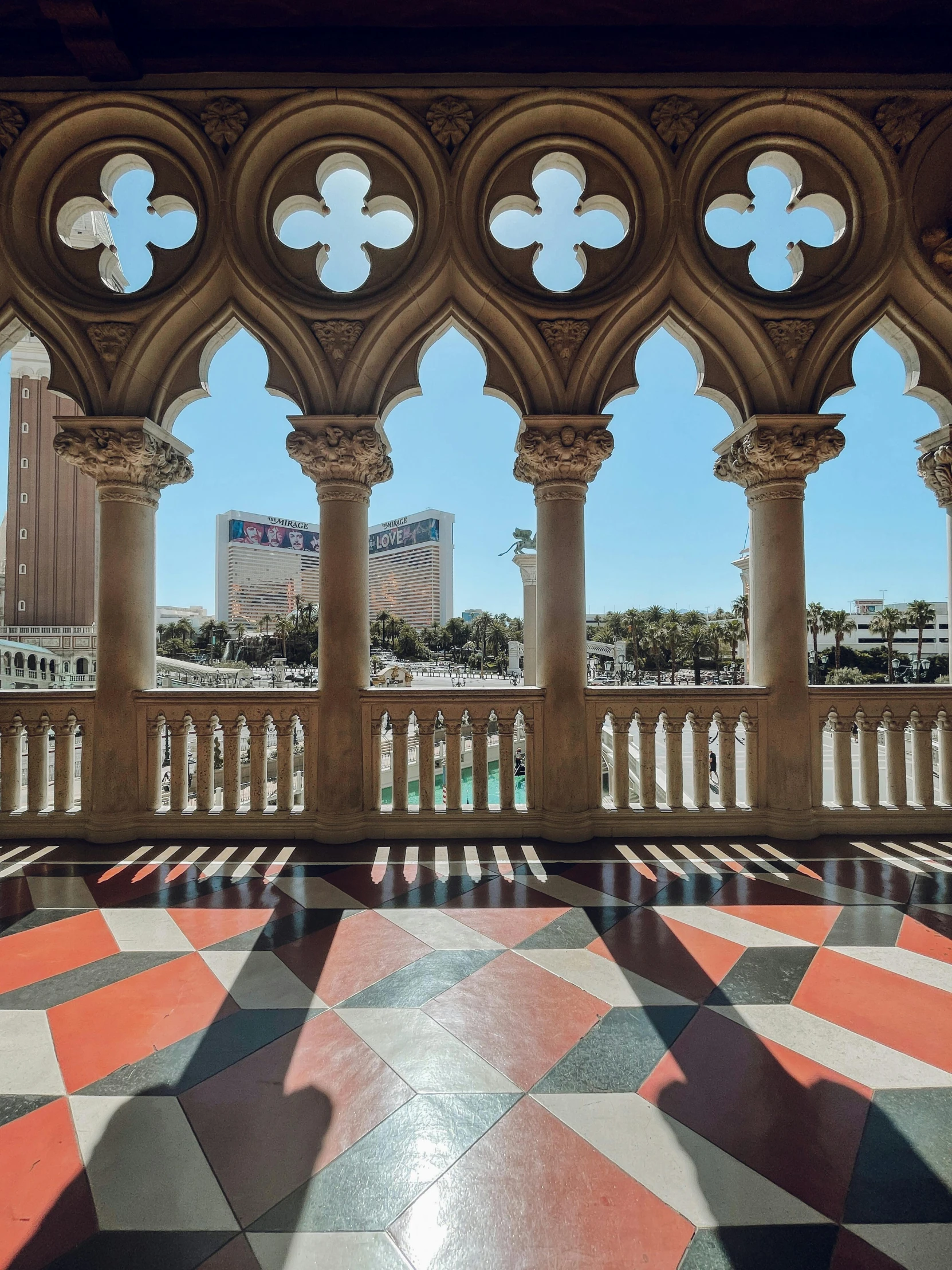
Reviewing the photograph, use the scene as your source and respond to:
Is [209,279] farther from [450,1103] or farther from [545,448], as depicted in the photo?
[450,1103]

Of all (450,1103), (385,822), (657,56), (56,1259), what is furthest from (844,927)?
(657,56)

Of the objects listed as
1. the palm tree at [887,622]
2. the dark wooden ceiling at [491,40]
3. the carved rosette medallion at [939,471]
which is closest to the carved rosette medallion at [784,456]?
the carved rosette medallion at [939,471]

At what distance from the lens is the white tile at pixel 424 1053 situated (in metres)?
1.46

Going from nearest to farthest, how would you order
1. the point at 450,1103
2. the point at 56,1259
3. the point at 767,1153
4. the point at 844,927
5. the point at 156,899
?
the point at 56,1259 < the point at 767,1153 < the point at 450,1103 < the point at 844,927 < the point at 156,899

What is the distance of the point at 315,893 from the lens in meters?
2.71

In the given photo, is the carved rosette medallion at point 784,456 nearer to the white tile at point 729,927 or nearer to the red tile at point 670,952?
the white tile at point 729,927

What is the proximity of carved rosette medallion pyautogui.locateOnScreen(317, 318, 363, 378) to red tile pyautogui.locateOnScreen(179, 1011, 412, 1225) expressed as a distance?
364 centimetres

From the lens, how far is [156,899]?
104 inches

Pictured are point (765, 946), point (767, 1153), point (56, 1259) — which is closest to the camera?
point (56, 1259)

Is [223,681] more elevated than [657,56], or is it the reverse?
[657,56]

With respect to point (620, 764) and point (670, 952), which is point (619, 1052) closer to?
point (670, 952)

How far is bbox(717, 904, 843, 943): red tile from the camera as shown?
2293 mm

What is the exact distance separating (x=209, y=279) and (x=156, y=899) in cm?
384

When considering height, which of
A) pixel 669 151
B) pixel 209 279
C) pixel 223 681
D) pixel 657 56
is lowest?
pixel 223 681
